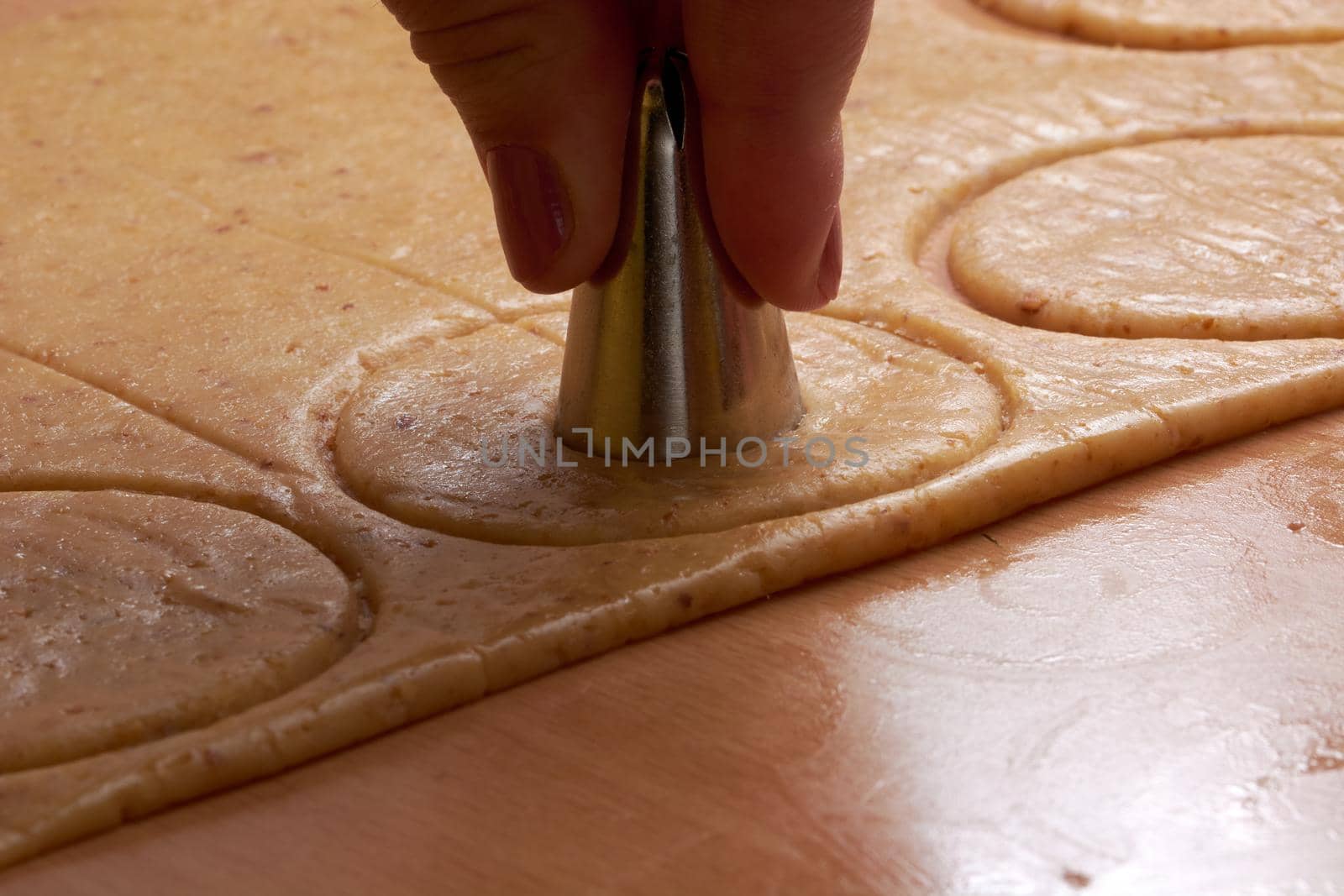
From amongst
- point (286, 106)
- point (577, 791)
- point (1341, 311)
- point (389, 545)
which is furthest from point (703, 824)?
point (286, 106)

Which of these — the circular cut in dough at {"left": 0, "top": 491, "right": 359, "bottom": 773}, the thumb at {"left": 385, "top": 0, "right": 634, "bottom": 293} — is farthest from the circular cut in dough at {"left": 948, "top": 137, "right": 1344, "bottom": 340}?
the circular cut in dough at {"left": 0, "top": 491, "right": 359, "bottom": 773}

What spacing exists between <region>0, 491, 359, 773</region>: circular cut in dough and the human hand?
310mm

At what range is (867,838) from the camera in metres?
0.82

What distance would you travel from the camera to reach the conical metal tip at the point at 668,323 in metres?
1.08

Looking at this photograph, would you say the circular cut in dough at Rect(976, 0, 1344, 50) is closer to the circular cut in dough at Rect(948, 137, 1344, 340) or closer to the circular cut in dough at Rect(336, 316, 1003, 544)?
the circular cut in dough at Rect(948, 137, 1344, 340)

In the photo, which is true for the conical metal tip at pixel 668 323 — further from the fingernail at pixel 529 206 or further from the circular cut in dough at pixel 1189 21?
the circular cut in dough at pixel 1189 21

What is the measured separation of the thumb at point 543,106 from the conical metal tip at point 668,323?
0.11 ft

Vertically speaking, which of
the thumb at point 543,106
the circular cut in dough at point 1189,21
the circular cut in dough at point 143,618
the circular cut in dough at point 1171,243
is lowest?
the circular cut in dough at point 143,618

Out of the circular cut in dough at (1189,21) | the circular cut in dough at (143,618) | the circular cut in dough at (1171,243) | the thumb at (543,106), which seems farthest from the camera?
the circular cut in dough at (1189,21)

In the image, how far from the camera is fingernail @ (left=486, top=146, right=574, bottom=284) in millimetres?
1025

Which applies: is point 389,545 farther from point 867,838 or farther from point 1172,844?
point 1172,844

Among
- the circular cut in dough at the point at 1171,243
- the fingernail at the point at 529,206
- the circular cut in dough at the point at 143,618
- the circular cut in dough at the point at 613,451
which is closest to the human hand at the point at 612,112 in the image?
the fingernail at the point at 529,206

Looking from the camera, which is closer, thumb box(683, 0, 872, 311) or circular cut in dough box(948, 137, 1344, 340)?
thumb box(683, 0, 872, 311)

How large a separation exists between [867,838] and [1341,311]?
2.87 feet
